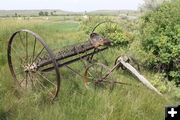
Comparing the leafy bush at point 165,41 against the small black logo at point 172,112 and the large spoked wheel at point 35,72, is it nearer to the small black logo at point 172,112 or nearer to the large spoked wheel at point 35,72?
the large spoked wheel at point 35,72

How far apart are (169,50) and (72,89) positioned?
2.43 metres

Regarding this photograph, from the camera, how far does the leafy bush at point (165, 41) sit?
4.46m

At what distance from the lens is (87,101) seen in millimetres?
3090

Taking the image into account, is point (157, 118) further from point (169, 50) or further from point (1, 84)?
point (1, 84)

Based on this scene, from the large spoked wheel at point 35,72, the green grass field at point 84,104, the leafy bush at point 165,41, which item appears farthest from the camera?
the leafy bush at point 165,41

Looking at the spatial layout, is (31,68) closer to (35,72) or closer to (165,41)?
(35,72)

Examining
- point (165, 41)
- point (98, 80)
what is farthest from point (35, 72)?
point (165, 41)

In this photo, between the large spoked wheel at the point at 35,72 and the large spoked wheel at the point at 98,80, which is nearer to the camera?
the large spoked wheel at the point at 35,72

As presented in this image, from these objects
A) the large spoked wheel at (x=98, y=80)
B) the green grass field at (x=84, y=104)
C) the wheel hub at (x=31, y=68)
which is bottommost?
the green grass field at (x=84, y=104)

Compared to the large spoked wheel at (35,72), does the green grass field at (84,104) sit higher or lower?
lower

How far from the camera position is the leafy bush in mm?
4465

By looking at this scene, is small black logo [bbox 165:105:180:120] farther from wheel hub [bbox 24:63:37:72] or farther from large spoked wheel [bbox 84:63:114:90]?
wheel hub [bbox 24:63:37:72]

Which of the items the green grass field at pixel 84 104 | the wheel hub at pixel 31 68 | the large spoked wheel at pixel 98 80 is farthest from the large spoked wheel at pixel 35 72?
the large spoked wheel at pixel 98 80

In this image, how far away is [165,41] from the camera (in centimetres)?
451
